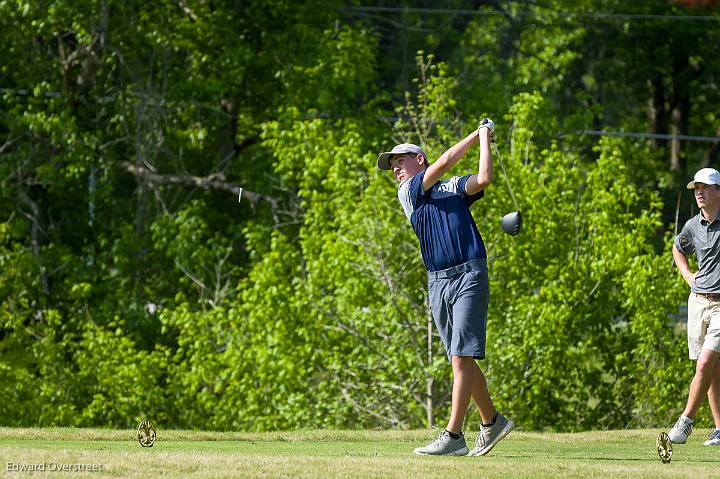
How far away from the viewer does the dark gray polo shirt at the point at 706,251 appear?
9.82 metres

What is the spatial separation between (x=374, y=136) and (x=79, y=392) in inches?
237

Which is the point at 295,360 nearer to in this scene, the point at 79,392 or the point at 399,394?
the point at 399,394

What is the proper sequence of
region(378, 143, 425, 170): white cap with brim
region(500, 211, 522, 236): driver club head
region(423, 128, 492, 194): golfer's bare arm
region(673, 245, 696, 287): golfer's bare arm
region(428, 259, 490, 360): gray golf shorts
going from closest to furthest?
region(423, 128, 492, 194): golfer's bare arm, region(500, 211, 522, 236): driver club head, region(428, 259, 490, 360): gray golf shorts, region(378, 143, 425, 170): white cap with brim, region(673, 245, 696, 287): golfer's bare arm

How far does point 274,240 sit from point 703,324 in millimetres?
9702

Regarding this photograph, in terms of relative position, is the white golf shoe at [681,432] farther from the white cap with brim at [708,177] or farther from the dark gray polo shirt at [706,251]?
the white cap with brim at [708,177]

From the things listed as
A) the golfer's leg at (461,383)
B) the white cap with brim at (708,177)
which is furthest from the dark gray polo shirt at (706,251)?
the golfer's leg at (461,383)

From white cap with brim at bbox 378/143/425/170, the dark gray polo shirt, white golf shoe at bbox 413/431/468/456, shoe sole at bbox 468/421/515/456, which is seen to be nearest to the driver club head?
white cap with brim at bbox 378/143/425/170

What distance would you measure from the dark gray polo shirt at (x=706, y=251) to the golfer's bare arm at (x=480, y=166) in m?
2.36

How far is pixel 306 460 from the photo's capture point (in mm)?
7828

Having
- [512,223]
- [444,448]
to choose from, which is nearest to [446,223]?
[512,223]

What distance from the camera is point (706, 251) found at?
9859mm

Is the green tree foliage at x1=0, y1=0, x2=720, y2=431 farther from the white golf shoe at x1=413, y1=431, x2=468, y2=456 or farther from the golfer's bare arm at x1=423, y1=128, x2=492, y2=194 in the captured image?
the golfer's bare arm at x1=423, y1=128, x2=492, y2=194

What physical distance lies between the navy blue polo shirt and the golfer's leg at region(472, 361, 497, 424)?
67 centimetres

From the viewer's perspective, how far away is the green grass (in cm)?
734
